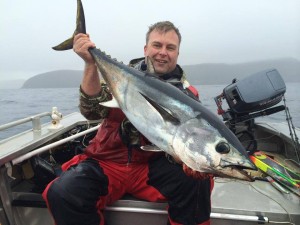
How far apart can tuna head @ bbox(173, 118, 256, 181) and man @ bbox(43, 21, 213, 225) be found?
26.9 inches

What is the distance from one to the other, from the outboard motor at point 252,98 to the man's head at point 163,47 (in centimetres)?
189

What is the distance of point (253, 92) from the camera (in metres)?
5.10

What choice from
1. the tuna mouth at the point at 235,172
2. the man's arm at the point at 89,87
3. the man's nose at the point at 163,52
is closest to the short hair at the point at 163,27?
the man's nose at the point at 163,52

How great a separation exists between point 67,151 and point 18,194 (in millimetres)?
1479

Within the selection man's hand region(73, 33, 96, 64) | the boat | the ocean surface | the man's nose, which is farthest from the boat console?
man's hand region(73, 33, 96, 64)

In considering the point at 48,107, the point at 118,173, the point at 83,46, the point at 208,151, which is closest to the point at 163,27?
the point at 83,46

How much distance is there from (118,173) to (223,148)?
1.46 meters

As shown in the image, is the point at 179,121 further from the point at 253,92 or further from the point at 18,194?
the point at 253,92

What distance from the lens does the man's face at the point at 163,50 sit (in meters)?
3.62

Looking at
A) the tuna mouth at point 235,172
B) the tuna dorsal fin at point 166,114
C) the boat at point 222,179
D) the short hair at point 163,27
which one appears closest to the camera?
the tuna mouth at point 235,172

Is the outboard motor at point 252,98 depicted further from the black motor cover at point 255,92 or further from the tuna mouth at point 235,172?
the tuna mouth at point 235,172

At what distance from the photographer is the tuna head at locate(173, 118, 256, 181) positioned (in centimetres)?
214

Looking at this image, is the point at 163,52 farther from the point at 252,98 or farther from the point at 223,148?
the point at 252,98

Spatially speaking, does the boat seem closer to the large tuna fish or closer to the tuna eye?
the large tuna fish
